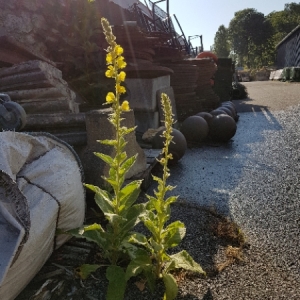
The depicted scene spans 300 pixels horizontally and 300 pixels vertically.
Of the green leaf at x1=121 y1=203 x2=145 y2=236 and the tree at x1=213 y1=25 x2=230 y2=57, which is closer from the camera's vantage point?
the green leaf at x1=121 y1=203 x2=145 y2=236

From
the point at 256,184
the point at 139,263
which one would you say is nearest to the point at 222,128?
the point at 256,184

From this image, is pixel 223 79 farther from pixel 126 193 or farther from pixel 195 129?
pixel 126 193

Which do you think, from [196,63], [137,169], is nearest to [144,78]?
[137,169]

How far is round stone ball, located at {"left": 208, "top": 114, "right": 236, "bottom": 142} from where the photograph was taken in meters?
7.44

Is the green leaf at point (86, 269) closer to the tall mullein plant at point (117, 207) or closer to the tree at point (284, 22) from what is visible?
the tall mullein plant at point (117, 207)

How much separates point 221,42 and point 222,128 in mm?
92698

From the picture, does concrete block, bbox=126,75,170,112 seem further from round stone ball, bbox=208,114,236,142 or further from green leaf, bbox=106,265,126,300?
green leaf, bbox=106,265,126,300

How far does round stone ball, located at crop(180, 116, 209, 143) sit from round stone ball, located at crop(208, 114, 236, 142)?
9.4 inches

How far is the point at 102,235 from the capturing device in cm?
246

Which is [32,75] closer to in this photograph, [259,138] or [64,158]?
[64,158]

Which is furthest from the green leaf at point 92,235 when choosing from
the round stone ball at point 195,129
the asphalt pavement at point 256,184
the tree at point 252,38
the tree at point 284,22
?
the tree at point 284,22

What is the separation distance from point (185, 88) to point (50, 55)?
14.7 feet

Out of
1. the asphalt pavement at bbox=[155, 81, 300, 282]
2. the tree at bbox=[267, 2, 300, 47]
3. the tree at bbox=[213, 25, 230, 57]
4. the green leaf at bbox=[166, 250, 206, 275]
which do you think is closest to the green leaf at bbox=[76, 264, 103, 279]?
the green leaf at bbox=[166, 250, 206, 275]

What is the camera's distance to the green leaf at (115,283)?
2141mm
